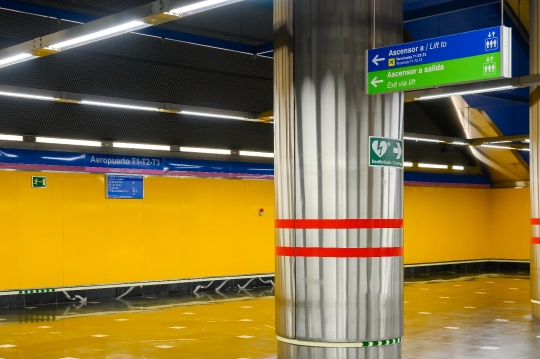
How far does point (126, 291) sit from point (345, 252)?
9.21 metres

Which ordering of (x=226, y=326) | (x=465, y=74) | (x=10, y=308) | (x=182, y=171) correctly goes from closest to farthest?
(x=465, y=74), (x=226, y=326), (x=10, y=308), (x=182, y=171)

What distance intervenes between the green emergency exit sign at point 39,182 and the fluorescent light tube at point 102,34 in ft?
22.4

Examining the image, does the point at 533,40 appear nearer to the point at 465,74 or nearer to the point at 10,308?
the point at 465,74

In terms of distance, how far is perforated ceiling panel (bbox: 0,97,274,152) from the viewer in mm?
13602

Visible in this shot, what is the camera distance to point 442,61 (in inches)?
265

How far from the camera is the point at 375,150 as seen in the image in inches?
280

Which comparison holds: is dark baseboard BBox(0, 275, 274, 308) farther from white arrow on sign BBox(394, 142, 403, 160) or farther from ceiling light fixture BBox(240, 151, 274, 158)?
white arrow on sign BBox(394, 142, 403, 160)

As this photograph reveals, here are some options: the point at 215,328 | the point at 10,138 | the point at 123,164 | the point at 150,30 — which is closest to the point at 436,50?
the point at 215,328

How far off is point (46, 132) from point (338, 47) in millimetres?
8232

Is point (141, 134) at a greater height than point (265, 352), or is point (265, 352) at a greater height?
point (141, 134)

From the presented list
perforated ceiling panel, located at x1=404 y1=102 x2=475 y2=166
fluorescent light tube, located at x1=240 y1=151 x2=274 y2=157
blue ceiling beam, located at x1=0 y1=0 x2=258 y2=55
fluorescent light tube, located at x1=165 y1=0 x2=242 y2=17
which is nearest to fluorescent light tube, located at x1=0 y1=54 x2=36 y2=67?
fluorescent light tube, located at x1=165 y1=0 x2=242 y2=17

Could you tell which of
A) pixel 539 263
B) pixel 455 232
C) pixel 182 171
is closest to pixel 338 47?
pixel 539 263

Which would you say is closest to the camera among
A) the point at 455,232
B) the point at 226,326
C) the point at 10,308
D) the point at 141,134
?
the point at 226,326

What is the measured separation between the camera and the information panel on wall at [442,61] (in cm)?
641
